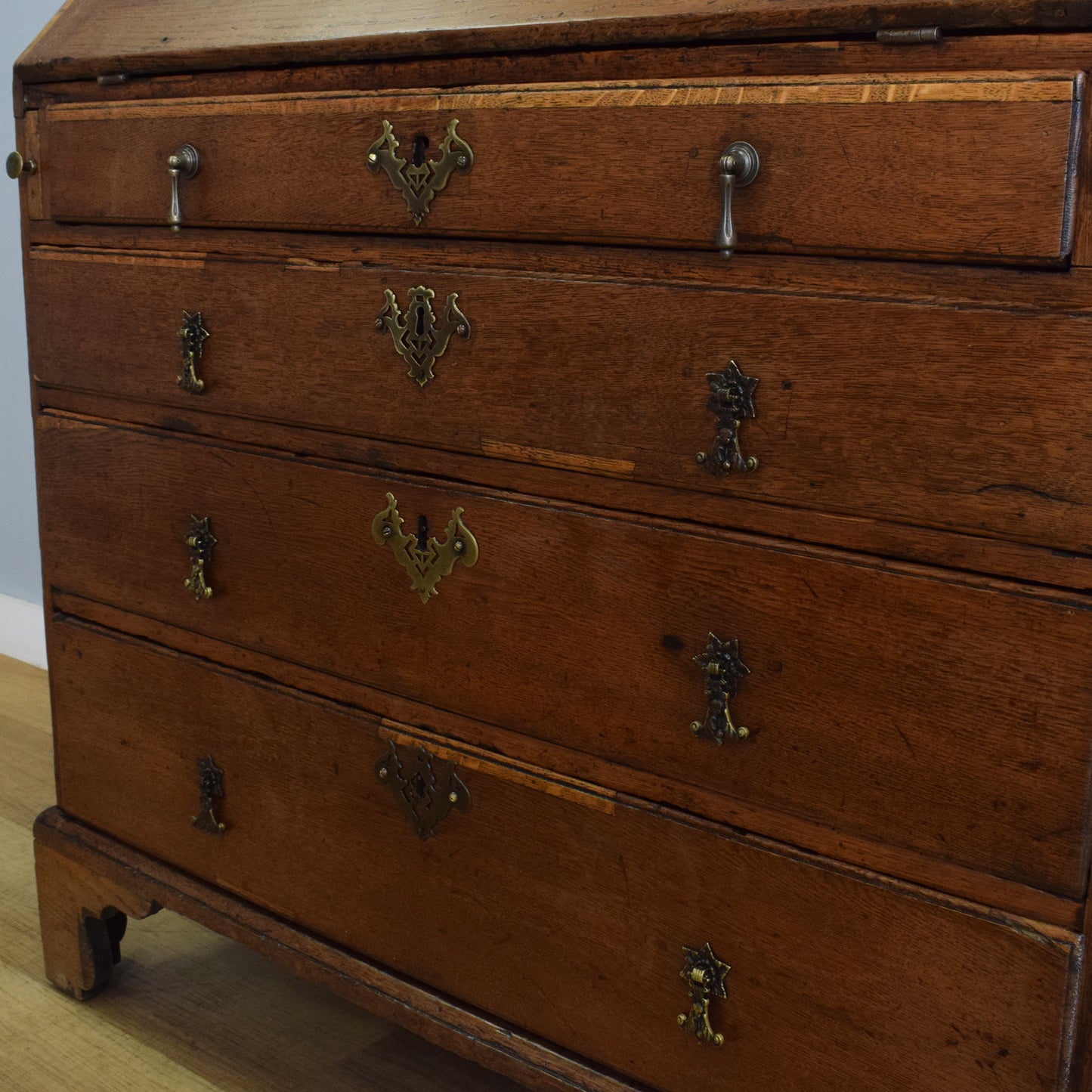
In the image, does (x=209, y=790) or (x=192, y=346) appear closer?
(x=192, y=346)

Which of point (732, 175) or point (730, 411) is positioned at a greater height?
point (732, 175)

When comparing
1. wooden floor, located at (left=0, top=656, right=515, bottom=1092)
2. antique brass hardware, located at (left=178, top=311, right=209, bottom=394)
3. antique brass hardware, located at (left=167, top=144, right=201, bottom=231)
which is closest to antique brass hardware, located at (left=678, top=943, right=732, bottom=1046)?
wooden floor, located at (left=0, top=656, right=515, bottom=1092)

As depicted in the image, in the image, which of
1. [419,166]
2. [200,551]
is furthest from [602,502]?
[200,551]

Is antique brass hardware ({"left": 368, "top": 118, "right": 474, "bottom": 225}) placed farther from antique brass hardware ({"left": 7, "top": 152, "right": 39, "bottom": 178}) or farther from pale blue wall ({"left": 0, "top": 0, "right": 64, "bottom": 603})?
pale blue wall ({"left": 0, "top": 0, "right": 64, "bottom": 603})

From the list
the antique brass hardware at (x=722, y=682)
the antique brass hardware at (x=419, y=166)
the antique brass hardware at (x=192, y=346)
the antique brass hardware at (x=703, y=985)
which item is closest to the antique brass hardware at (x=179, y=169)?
the antique brass hardware at (x=192, y=346)

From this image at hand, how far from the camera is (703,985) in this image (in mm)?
1246

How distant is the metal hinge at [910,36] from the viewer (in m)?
0.98

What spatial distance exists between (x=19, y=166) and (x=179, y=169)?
0.30m

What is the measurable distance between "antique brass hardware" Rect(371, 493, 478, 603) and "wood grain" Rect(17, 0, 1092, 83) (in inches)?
17.4

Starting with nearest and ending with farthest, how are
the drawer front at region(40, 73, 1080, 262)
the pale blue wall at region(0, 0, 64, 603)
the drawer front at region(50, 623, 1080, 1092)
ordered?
1. the drawer front at region(40, 73, 1080, 262)
2. the drawer front at region(50, 623, 1080, 1092)
3. the pale blue wall at region(0, 0, 64, 603)

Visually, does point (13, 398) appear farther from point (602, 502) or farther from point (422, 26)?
point (602, 502)

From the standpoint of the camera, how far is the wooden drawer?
39.3 inches

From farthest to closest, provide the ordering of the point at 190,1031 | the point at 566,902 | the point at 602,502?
the point at 190,1031 < the point at 566,902 < the point at 602,502

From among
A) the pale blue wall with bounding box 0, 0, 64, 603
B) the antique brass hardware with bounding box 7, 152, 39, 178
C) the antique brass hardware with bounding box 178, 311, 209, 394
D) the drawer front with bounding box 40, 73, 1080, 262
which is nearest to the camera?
the drawer front with bounding box 40, 73, 1080, 262
